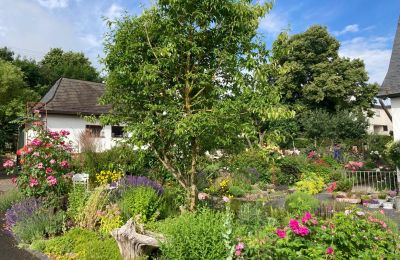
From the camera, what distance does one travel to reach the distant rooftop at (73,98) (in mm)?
20000

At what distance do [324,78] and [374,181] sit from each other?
13464mm

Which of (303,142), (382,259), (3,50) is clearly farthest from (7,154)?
(382,259)

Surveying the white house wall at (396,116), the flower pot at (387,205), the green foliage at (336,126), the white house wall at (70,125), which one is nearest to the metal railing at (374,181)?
the white house wall at (396,116)

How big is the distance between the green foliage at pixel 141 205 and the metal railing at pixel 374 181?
8.29m

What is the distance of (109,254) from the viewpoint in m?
4.79

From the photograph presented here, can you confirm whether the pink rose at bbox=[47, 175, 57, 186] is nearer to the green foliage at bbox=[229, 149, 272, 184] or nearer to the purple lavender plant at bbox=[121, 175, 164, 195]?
the purple lavender plant at bbox=[121, 175, 164, 195]

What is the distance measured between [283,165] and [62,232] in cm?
1027

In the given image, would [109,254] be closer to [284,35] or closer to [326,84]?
[284,35]

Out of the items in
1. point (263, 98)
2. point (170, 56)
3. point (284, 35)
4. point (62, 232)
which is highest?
point (284, 35)

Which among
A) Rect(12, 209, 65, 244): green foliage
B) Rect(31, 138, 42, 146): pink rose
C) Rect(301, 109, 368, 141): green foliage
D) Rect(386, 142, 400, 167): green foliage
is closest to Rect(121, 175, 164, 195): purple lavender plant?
Rect(12, 209, 65, 244): green foliage

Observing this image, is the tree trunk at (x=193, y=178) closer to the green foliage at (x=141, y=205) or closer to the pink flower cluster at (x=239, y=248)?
the green foliage at (x=141, y=205)

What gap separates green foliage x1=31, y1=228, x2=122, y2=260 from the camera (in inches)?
189

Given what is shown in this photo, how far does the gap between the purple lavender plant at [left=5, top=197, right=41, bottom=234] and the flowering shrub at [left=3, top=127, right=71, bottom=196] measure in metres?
0.32

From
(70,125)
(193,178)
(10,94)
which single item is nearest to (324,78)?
(70,125)
